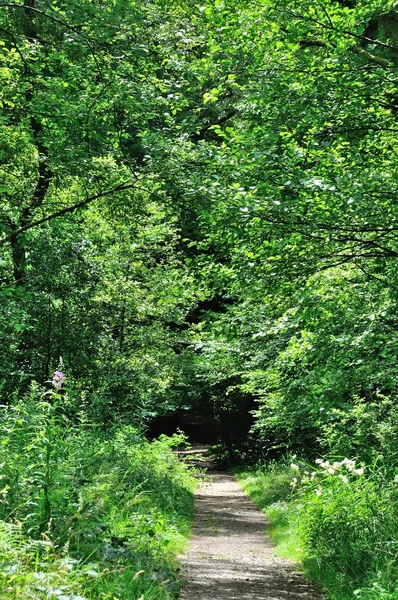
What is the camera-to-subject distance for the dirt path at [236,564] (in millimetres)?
6316

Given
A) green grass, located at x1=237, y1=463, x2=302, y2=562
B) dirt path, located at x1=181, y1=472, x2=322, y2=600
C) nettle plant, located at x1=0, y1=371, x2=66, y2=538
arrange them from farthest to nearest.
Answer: green grass, located at x1=237, y1=463, x2=302, y2=562
dirt path, located at x1=181, y1=472, x2=322, y2=600
nettle plant, located at x1=0, y1=371, x2=66, y2=538

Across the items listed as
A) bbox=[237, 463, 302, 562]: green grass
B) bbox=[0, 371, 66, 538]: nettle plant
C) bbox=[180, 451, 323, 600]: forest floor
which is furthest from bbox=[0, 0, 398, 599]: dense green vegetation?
bbox=[237, 463, 302, 562]: green grass

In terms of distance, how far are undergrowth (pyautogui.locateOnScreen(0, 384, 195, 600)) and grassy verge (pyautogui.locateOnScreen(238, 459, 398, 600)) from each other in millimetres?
1632

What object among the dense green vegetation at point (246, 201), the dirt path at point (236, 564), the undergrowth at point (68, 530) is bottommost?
the dirt path at point (236, 564)

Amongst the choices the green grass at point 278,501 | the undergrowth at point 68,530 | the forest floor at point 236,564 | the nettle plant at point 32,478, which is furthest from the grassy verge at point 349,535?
the nettle plant at point 32,478

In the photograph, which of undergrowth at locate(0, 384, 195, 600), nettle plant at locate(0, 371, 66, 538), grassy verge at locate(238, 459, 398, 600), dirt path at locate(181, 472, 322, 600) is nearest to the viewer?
undergrowth at locate(0, 384, 195, 600)

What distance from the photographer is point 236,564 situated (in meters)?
7.75

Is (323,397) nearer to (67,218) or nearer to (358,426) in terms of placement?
(358,426)

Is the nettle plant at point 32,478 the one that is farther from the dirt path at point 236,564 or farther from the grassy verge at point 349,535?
the grassy verge at point 349,535

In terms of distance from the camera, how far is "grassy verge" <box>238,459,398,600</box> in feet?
19.4

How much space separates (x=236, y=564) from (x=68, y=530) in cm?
357

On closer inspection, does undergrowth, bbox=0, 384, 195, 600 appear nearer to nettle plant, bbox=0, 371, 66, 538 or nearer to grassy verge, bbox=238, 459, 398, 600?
nettle plant, bbox=0, 371, 66, 538

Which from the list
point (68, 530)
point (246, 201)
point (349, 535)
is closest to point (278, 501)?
point (349, 535)

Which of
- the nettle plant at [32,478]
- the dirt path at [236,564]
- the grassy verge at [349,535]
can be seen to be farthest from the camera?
the dirt path at [236,564]
